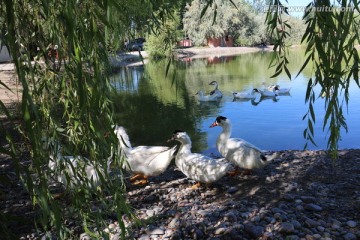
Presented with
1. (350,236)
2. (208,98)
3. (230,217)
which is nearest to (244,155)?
(230,217)

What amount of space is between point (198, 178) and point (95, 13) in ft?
11.5

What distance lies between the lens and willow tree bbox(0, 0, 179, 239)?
1.11 m

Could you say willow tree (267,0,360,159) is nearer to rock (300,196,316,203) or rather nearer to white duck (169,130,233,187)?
rock (300,196,316,203)

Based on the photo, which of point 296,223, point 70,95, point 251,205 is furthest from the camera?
point 251,205

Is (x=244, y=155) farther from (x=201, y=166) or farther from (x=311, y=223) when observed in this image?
(x=311, y=223)

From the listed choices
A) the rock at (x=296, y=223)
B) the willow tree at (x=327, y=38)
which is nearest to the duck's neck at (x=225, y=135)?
the rock at (x=296, y=223)

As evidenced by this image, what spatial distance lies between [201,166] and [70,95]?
302cm

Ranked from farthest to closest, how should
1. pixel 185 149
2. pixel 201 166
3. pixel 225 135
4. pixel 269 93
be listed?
pixel 269 93, pixel 225 135, pixel 185 149, pixel 201 166

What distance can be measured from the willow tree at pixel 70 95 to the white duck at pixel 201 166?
2672 millimetres

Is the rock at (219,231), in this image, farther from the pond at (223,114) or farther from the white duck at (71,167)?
the pond at (223,114)

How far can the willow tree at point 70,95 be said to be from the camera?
1.11m

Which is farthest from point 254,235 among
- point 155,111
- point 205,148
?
point 155,111

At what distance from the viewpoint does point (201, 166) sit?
4.59 metres

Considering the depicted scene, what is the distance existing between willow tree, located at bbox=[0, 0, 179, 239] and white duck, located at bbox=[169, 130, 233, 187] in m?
2.67
